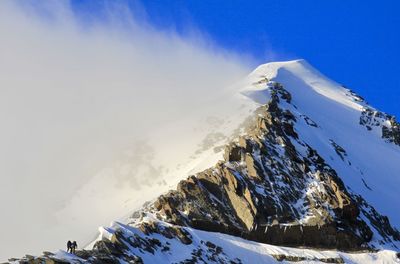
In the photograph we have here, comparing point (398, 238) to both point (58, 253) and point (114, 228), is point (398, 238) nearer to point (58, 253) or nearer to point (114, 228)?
point (114, 228)

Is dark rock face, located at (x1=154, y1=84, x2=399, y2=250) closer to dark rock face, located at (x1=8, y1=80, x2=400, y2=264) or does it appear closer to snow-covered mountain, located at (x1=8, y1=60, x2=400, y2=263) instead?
dark rock face, located at (x1=8, y1=80, x2=400, y2=264)

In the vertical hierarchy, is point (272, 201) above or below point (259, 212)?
above

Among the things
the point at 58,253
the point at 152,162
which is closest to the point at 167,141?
the point at 152,162

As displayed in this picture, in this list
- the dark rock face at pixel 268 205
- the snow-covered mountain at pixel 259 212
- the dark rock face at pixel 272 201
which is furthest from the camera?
the dark rock face at pixel 272 201

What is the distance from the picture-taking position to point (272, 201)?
462 ft

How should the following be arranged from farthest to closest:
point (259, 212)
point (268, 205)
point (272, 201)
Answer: point (272, 201) < point (268, 205) < point (259, 212)

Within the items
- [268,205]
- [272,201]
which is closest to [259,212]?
[268,205]

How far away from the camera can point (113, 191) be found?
533 feet

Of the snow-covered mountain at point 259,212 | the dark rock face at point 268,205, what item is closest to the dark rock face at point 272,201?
the dark rock face at point 268,205

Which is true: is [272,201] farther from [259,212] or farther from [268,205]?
[259,212]

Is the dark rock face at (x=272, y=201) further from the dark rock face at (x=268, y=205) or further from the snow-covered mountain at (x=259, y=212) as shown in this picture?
the snow-covered mountain at (x=259, y=212)

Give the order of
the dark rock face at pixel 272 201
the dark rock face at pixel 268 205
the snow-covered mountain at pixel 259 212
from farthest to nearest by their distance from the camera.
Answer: the dark rock face at pixel 272 201 → the dark rock face at pixel 268 205 → the snow-covered mountain at pixel 259 212

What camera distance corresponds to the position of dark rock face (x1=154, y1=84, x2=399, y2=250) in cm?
13450

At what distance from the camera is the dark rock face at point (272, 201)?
134m
